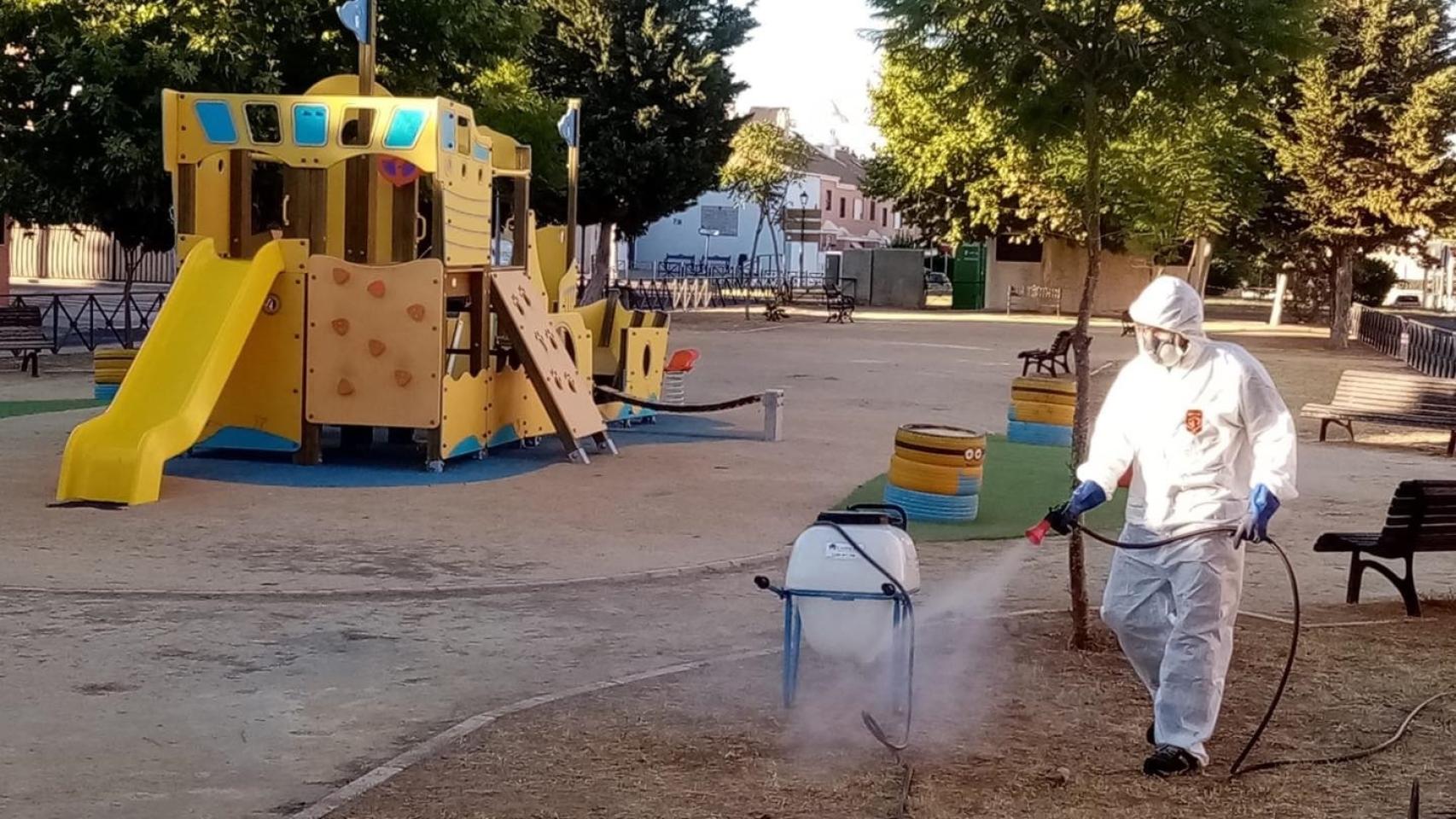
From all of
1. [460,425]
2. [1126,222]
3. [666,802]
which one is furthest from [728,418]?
[1126,222]

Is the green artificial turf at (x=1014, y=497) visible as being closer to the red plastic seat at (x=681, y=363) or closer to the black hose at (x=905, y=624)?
the red plastic seat at (x=681, y=363)

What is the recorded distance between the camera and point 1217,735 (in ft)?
20.8

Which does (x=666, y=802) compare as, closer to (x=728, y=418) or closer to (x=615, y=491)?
(x=615, y=491)

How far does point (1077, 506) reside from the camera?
19.6ft

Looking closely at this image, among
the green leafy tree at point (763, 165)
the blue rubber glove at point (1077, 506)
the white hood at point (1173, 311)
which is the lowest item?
the blue rubber glove at point (1077, 506)

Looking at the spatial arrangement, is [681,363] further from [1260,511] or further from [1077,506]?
[1260,511]

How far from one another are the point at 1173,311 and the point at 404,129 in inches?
363

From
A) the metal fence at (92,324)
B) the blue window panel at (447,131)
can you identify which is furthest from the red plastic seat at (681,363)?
the metal fence at (92,324)

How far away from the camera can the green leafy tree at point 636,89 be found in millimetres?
38125

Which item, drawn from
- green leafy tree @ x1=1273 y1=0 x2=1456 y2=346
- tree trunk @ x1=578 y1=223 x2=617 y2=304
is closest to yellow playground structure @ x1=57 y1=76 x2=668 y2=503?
tree trunk @ x1=578 y1=223 x2=617 y2=304

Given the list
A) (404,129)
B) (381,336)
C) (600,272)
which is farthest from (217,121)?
(600,272)

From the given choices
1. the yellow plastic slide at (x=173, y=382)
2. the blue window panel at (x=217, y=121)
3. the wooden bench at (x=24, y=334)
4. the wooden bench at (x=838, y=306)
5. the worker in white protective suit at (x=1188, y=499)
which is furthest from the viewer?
the wooden bench at (x=838, y=306)

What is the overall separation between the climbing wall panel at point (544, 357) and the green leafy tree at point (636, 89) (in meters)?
23.1

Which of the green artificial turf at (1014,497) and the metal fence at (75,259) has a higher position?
the metal fence at (75,259)
